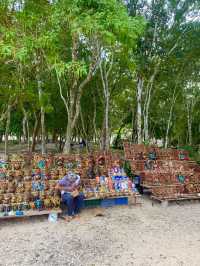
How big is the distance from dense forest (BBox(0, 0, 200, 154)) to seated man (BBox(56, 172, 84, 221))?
279 centimetres

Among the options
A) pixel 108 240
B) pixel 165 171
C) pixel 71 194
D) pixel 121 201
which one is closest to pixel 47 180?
pixel 71 194

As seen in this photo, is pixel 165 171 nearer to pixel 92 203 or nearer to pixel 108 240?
pixel 92 203

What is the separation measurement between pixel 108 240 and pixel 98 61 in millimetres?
6475

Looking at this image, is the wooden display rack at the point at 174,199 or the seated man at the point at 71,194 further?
the wooden display rack at the point at 174,199

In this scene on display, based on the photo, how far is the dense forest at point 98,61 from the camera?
20.4 feet

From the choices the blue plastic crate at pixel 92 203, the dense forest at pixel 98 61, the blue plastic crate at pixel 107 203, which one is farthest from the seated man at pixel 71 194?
the dense forest at pixel 98 61

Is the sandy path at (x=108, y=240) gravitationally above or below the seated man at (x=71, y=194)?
below

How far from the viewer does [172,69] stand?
59.3 ft

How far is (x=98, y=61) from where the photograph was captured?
9.75m

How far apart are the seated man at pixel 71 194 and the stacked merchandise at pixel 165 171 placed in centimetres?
268

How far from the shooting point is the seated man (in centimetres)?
684

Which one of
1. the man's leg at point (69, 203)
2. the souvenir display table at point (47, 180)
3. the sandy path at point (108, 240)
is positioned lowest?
the sandy path at point (108, 240)

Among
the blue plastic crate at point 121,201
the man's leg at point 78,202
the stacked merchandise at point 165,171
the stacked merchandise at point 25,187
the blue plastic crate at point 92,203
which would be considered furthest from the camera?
the stacked merchandise at point 165,171

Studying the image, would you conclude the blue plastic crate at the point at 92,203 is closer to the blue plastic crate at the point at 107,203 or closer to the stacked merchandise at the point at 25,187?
the blue plastic crate at the point at 107,203
